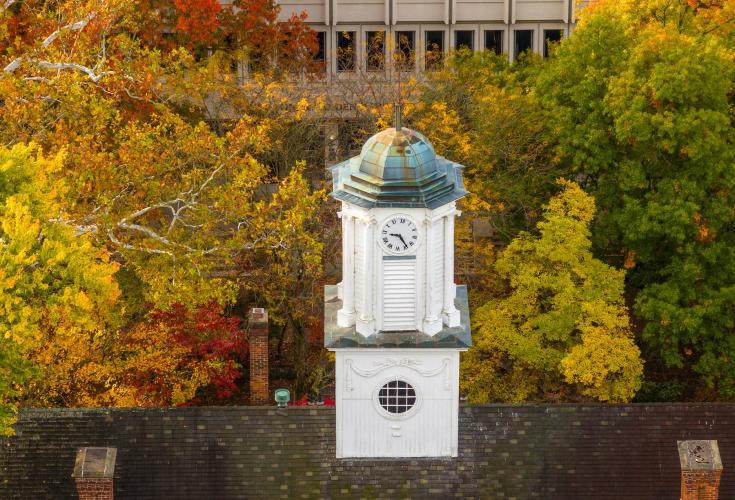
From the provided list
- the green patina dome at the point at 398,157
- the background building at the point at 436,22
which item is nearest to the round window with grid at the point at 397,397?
the green patina dome at the point at 398,157

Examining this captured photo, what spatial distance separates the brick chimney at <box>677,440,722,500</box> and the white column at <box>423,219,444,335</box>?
7490 mm

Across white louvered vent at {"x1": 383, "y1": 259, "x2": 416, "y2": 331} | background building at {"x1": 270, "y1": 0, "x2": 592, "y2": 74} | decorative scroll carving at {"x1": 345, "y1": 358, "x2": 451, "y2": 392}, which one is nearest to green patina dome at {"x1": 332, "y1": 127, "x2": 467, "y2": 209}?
white louvered vent at {"x1": 383, "y1": 259, "x2": 416, "y2": 331}

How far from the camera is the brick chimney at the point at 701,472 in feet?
128

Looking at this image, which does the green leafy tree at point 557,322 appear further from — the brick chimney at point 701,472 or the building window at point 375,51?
the building window at point 375,51

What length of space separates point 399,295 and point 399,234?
167 cm

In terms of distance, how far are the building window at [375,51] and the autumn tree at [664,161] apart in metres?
10.1

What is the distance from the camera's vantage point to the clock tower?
1475 inches

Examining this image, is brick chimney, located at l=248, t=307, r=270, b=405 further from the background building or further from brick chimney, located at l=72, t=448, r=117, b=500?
the background building

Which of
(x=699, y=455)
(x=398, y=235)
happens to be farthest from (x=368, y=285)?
(x=699, y=455)

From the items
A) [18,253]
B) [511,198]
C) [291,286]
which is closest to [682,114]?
[511,198]

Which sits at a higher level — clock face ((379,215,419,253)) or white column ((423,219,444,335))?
clock face ((379,215,419,253))

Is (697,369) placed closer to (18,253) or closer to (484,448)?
(484,448)

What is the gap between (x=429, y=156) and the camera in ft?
124

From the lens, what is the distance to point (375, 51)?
243 feet
